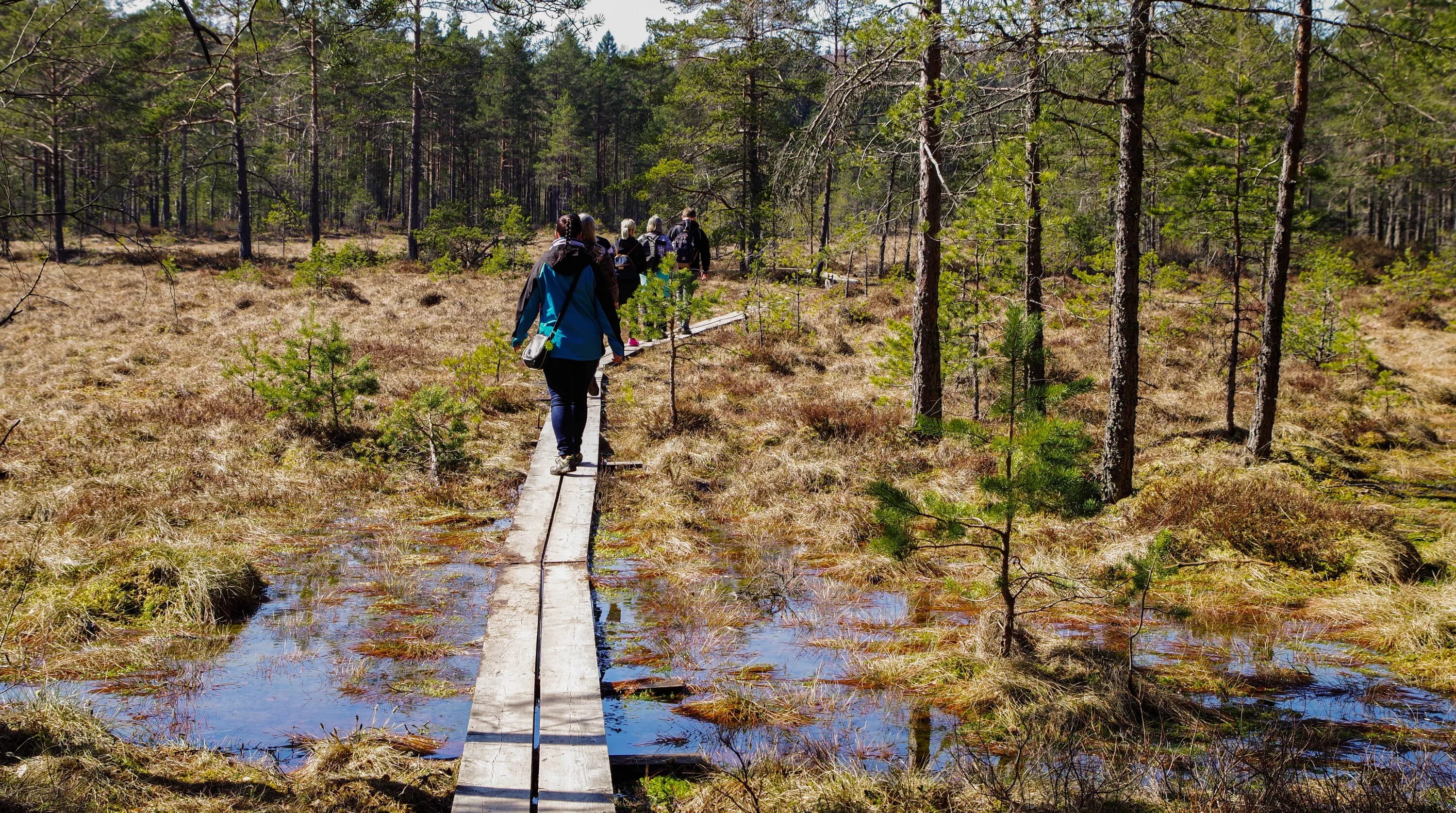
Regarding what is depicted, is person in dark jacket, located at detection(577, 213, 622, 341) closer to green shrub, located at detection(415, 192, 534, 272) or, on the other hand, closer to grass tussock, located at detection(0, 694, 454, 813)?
grass tussock, located at detection(0, 694, 454, 813)

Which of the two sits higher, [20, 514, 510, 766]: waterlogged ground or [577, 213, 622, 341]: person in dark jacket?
[577, 213, 622, 341]: person in dark jacket

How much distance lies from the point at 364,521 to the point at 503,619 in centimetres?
283

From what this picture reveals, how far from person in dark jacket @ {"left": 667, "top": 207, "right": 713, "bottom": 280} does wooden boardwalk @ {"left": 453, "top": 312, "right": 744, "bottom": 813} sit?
8.39m

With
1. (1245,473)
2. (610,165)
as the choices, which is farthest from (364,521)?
(610,165)

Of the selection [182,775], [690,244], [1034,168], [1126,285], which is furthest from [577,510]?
[1034,168]

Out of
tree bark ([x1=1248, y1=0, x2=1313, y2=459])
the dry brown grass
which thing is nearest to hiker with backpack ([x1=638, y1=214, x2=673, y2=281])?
the dry brown grass

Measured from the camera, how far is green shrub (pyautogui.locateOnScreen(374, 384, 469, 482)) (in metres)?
8.37

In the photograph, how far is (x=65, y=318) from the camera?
55.8ft

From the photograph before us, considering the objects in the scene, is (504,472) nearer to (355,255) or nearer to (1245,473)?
(1245,473)

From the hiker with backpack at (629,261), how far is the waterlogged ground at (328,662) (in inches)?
280

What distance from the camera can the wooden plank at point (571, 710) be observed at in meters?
3.19

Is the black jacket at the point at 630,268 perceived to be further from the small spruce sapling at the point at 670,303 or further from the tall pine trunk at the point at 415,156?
the tall pine trunk at the point at 415,156

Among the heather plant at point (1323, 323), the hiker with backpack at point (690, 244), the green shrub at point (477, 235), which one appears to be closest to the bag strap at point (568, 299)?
the hiker with backpack at point (690, 244)

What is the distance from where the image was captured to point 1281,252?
966cm
